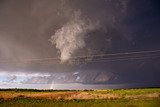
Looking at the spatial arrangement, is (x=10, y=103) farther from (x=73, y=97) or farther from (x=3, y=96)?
(x=73, y=97)

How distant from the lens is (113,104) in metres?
78.7

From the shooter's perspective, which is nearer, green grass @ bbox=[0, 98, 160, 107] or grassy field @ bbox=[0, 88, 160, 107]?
green grass @ bbox=[0, 98, 160, 107]

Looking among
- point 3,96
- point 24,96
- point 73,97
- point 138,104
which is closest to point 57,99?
point 73,97

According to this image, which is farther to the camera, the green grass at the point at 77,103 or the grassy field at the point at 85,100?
the grassy field at the point at 85,100

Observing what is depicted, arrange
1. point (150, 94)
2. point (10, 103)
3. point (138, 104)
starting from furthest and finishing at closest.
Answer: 1. point (150, 94)
2. point (10, 103)
3. point (138, 104)

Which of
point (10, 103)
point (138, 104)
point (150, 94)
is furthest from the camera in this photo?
point (150, 94)

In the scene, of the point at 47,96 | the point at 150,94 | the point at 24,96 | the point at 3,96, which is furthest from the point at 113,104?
the point at 3,96

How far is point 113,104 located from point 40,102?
23.0 metres

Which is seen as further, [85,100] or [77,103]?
[85,100]

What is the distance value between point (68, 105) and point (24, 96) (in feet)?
70.7

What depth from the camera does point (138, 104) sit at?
76688mm

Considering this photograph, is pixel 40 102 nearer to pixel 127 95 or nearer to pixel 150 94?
pixel 127 95

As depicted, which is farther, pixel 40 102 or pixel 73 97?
pixel 73 97

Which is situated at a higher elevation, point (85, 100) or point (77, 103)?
point (85, 100)
